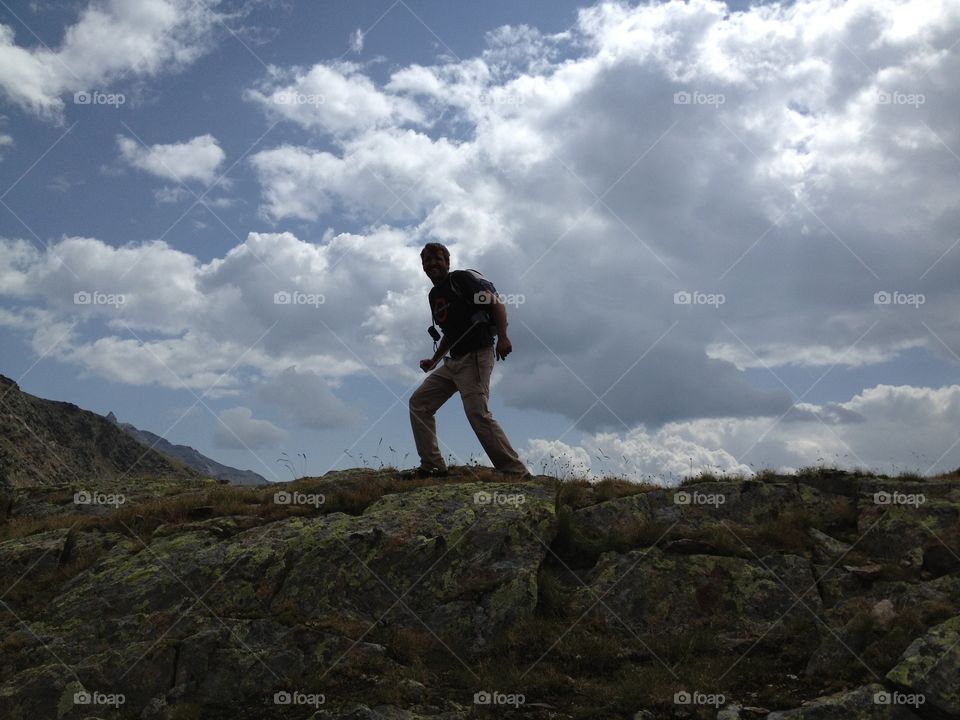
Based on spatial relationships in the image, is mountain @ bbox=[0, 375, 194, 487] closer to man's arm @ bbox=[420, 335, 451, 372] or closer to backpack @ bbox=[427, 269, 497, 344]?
man's arm @ bbox=[420, 335, 451, 372]

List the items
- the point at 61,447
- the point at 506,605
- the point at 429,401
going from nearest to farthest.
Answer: the point at 506,605, the point at 429,401, the point at 61,447

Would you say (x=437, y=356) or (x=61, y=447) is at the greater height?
(x=61, y=447)

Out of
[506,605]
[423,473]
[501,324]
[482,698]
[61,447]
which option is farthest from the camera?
[61,447]

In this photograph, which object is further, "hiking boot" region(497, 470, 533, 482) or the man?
the man

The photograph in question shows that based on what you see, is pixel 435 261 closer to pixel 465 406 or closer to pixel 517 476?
pixel 465 406

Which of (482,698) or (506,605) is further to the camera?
(506,605)

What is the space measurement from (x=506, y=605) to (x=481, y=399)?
4403 mm

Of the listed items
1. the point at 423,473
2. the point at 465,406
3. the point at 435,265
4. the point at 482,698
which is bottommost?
the point at 482,698

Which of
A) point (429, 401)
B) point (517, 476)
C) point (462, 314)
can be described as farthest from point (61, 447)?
point (517, 476)

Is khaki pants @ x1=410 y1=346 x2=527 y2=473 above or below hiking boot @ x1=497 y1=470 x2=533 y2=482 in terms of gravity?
above

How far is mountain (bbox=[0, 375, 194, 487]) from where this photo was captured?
35281 mm

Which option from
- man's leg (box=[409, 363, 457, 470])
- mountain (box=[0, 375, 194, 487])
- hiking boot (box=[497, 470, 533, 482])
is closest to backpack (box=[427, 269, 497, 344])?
man's leg (box=[409, 363, 457, 470])

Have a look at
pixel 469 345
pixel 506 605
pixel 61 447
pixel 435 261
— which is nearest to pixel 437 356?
pixel 469 345

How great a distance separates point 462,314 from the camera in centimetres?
1345
